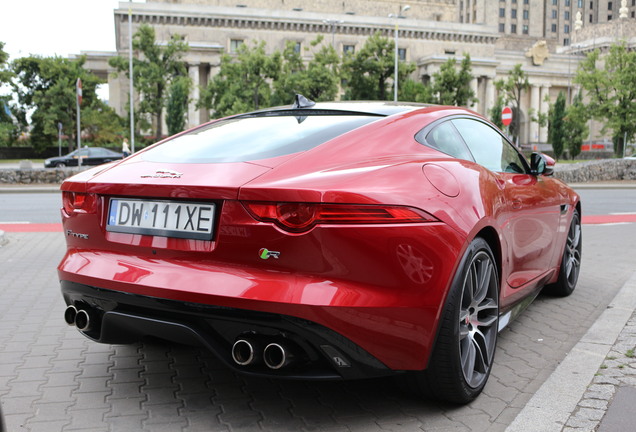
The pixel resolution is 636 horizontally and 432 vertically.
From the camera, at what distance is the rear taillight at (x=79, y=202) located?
10.9ft

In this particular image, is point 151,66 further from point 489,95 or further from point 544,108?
point 544,108

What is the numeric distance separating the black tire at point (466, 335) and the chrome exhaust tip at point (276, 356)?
0.69 meters

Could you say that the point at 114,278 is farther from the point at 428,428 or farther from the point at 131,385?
the point at 428,428

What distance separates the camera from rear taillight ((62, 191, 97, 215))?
131 inches

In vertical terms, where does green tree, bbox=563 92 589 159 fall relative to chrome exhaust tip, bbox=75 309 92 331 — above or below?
above

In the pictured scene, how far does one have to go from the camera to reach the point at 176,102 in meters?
48.4

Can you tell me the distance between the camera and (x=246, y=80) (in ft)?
161

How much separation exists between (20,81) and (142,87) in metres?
17.8

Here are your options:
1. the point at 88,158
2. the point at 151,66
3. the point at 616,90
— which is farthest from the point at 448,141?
the point at 151,66

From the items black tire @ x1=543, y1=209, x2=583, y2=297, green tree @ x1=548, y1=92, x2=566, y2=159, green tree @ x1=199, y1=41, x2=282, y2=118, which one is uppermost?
green tree @ x1=199, y1=41, x2=282, y2=118

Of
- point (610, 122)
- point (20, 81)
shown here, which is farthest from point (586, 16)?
point (20, 81)

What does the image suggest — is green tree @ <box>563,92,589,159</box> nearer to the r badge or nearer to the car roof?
the car roof

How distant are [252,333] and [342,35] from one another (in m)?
83.5

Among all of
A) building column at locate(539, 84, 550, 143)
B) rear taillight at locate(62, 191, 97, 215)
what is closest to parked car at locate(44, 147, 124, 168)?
rear taillight at locate(62, 191, 97, 215)
